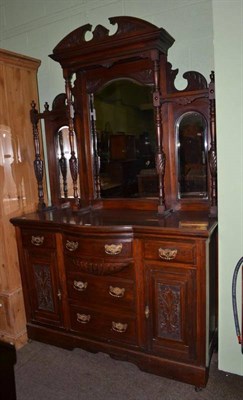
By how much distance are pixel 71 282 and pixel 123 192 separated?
2.48 ft

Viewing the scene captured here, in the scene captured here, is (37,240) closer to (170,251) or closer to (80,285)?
(80,285)

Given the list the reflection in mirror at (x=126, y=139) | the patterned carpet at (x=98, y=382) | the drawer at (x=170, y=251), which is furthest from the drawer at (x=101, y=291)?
the reflection in mirror at (x=126, y=139)

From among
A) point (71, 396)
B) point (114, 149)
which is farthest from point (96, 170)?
point (71, 396)

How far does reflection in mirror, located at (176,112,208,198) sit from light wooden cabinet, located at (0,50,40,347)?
3.93 feet

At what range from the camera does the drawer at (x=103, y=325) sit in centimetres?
207

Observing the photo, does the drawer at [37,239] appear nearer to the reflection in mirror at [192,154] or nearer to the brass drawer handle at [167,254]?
the brass drawer handle at [167,254]

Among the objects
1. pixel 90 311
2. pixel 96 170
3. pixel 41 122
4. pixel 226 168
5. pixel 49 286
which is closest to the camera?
pixel 226 168

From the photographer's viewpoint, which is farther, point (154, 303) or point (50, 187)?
point (50, 187)

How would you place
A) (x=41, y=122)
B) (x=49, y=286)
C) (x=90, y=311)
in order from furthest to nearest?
(x=41, y=122) < (x=49, y=286) < (x=90, y=311)

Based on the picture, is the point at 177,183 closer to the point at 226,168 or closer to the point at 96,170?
the point at 226,168

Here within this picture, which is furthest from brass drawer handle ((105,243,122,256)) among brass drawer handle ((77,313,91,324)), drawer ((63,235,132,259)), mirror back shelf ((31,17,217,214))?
brass drawer handle ((77,313,91,324))

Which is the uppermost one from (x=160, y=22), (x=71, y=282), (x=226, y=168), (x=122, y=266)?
(x=160, y=22)

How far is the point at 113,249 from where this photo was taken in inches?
77.6

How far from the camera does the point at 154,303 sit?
6.45 ft
